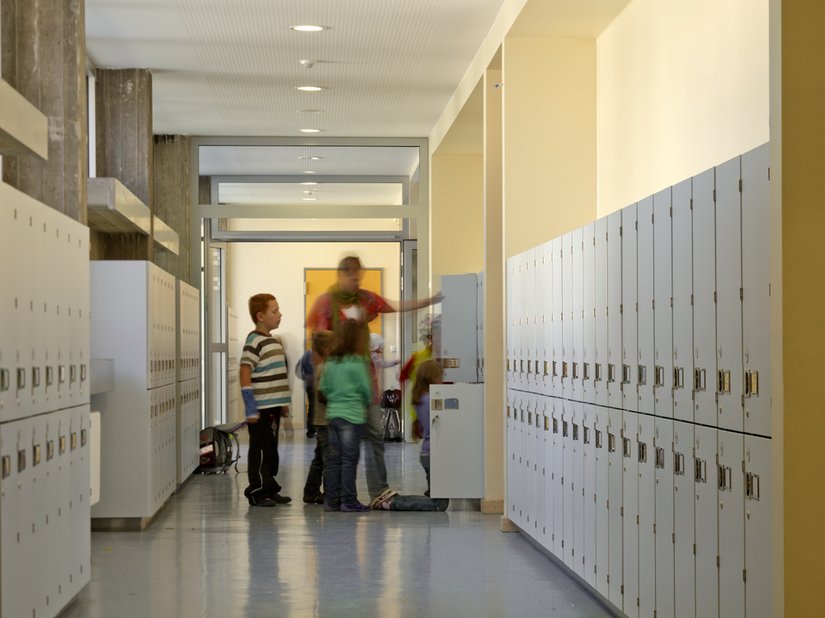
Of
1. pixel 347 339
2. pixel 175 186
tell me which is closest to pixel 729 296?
pixel 347 339

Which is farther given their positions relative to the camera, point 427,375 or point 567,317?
point 427,375

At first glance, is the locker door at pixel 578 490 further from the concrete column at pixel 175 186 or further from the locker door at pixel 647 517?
the concrete column at pixel 175 186

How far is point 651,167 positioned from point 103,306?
3.85 meters

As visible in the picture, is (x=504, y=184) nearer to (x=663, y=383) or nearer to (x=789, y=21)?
(x=663, y=383)

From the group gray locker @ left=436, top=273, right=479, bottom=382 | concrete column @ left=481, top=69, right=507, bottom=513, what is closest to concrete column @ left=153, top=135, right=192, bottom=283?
gray locker @ left=436, top=273, right=479, bottom=382

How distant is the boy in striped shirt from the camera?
9383mm

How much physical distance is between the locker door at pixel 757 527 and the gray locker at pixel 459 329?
6419 millimetres

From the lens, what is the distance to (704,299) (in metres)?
4.19

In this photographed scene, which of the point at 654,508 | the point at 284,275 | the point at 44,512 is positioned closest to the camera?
the point at 654,508

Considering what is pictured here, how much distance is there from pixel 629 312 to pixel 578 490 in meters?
1.37

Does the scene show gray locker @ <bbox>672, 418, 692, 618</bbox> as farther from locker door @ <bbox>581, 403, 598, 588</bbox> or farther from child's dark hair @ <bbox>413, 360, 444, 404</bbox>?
child's dark hair @ <bbox>413, 360, 444, 404</bbox>

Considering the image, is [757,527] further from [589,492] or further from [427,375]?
[427,375]

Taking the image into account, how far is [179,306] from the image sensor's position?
10656mm

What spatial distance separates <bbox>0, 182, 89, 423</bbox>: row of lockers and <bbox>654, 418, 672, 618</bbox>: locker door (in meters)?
2.53
